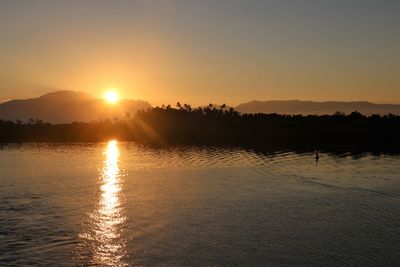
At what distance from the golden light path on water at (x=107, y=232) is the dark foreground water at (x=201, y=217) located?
8 centimetres

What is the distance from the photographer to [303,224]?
3962cm

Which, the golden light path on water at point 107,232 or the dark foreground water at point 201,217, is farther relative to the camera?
the dark foreground water at point 201,217

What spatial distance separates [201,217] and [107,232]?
983cm

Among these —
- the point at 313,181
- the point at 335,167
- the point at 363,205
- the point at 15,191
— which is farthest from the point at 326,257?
the point at 335,167

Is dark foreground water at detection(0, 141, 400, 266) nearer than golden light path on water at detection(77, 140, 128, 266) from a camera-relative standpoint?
No

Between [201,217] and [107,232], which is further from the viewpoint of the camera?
[201,217]

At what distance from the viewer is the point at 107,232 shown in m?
37.5

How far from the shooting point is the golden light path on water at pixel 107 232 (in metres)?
30.7

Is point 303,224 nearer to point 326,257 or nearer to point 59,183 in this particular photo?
point 326,257

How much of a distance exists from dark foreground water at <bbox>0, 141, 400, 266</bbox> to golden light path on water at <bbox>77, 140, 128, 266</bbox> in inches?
3.2

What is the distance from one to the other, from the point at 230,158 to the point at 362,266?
7389cm

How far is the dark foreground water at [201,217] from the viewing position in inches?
1217

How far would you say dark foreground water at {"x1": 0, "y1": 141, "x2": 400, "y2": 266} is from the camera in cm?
3092

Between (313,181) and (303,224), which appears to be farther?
(313,181)
